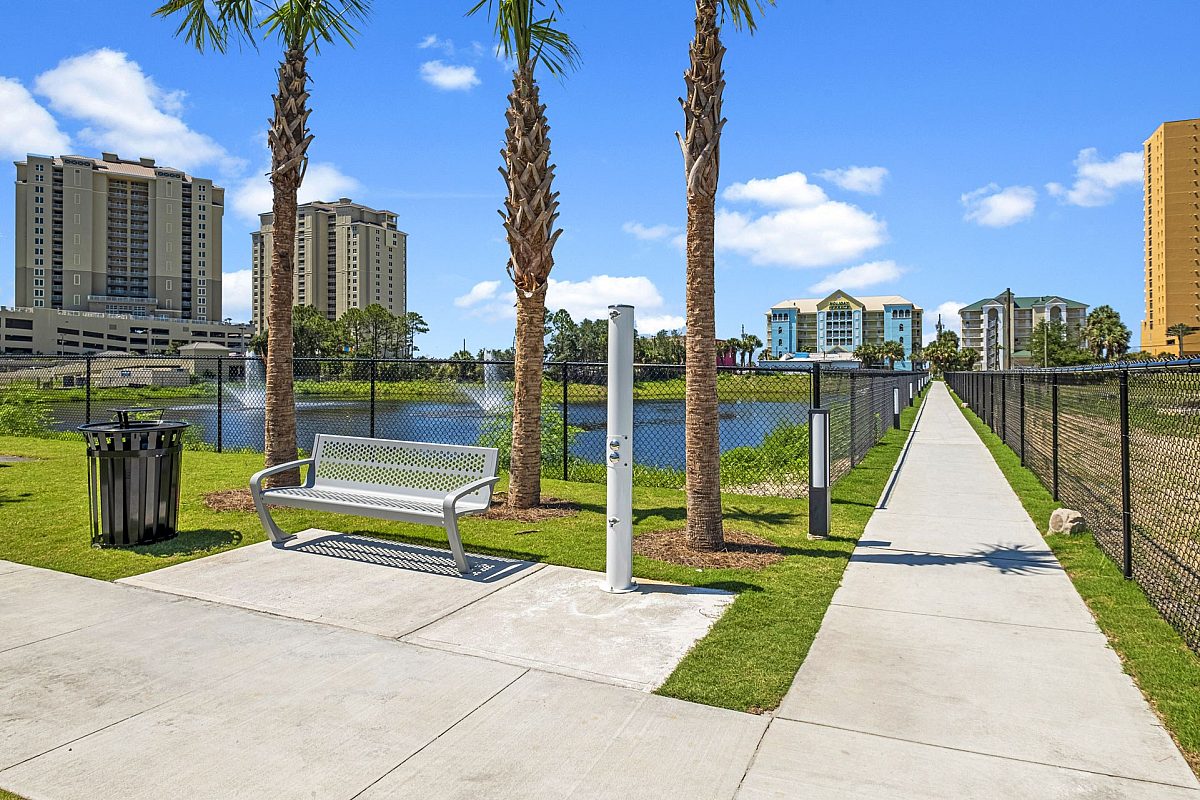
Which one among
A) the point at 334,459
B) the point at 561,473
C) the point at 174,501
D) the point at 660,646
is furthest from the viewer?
the point at 561,473

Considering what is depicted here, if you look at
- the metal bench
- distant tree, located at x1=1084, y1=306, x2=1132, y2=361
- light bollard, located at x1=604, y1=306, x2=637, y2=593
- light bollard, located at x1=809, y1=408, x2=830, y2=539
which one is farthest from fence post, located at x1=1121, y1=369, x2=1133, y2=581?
distant tree, located at x1=1084, y1=306, x2=1132, y2=361

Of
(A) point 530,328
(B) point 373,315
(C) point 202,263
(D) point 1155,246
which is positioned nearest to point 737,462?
(A) point 530,328

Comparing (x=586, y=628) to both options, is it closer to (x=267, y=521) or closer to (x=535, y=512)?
(x=267, y=521)

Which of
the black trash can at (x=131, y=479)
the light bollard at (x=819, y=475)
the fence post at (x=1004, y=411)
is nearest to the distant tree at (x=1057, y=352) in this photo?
the fence post at (x=1004, y=411)

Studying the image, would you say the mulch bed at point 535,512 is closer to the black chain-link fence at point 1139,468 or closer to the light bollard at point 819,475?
the light bollard at point 819,475

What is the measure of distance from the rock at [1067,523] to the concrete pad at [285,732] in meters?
6.49

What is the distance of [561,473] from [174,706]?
335 inches

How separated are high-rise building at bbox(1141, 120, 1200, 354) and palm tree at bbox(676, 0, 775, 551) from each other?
14338 cm

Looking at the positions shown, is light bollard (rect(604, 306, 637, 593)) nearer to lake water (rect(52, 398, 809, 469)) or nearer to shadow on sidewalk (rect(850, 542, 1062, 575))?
A: shadow on sidewalk (rect(850, 542, 1062, 575))

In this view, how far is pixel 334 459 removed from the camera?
782 cm

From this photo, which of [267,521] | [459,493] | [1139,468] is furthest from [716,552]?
[267,521]

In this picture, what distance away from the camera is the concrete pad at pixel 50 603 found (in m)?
4.81

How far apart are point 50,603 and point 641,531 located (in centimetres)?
495

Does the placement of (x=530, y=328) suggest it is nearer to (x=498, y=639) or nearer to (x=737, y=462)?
(x=498, y=639)
